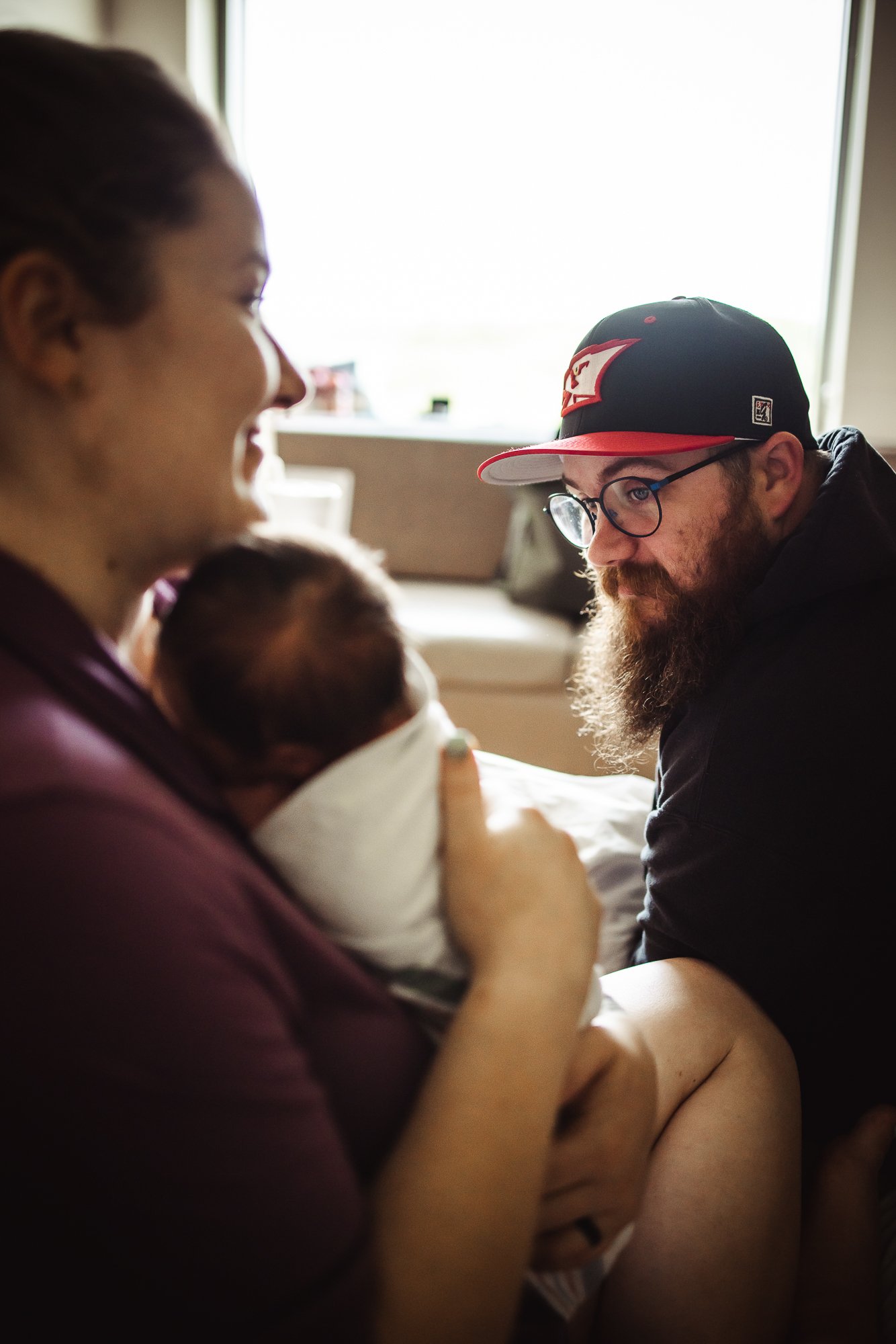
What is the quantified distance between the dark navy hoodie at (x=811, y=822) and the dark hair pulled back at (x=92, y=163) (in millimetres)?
950

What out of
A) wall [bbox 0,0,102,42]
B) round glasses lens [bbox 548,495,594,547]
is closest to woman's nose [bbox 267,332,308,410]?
round glasses lens [bbox 548,495,594,547]

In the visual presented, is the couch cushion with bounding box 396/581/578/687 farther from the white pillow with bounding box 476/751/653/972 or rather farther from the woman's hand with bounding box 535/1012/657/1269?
the woman's hand with bounding box 535/1012/657/1269

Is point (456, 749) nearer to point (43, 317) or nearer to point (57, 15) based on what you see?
point (43, 317)

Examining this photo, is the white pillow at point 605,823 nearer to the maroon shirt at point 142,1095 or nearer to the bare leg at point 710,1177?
the bare leg at point 710,1177

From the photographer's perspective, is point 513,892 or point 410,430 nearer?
point 513,892

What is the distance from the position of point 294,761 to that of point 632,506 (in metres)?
0.95

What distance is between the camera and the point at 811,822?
1.21 metres

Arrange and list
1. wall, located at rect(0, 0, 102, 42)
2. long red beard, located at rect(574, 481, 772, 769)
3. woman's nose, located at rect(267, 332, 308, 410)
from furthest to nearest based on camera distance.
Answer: wall, located at rect(0, 0, 102, 42)
long red beard, located at rect(574, 481, 772, 769)
woman's nose, located at rect(267, 332, 308, 410)

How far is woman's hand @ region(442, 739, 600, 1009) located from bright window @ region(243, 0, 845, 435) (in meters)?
4.25

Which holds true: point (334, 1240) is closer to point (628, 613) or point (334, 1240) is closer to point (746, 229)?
point (628, 613)

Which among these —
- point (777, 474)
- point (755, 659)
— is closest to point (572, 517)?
point (777, 474)

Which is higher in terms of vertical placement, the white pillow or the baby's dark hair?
the baby's dark hair

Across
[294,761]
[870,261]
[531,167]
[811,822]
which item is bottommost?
[811,822]

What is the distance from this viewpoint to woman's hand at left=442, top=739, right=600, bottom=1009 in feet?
2.46
